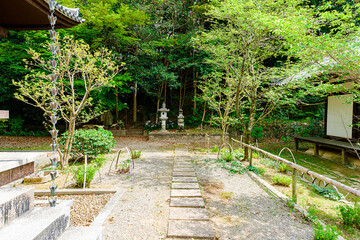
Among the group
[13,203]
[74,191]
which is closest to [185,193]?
[74,191]

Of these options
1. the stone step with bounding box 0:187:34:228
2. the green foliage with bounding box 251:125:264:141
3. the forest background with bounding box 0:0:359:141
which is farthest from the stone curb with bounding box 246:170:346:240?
the green foliage with bounding box 251:125:264:141

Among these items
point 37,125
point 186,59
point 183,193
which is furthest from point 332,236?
A: point 37,125

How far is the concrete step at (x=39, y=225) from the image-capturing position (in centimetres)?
141

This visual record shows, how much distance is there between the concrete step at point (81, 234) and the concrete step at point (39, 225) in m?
0.06

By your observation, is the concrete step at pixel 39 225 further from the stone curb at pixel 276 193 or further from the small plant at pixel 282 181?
the small plant at pixel 282 181

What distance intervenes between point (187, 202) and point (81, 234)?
6.22 ft

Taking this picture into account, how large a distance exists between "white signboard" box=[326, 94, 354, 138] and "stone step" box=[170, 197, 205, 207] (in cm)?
807

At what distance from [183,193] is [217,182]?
3.55 feet

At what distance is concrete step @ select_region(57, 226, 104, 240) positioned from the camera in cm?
169

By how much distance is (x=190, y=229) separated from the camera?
252 centimetres

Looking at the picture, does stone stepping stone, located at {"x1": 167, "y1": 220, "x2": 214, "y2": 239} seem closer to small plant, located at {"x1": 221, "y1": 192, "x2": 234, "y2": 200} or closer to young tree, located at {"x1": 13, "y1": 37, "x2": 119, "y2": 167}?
small plant, located at {"x1": 221, "y1": 192, "x2": 234, "y2": 200}

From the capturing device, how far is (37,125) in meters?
14.1

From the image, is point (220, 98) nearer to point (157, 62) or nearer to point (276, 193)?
point (276, 193)

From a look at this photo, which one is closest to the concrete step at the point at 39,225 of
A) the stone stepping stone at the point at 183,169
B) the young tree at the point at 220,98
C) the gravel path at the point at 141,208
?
the gravel path at the point at 141,208
